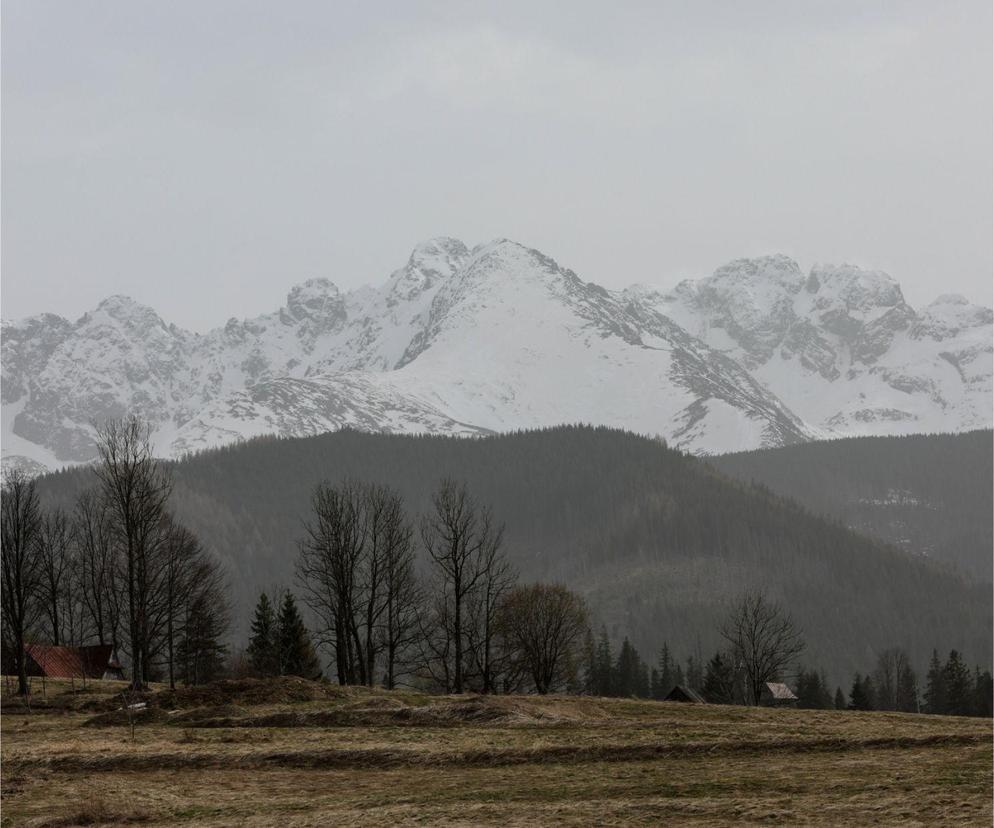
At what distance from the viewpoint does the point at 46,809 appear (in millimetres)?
32188

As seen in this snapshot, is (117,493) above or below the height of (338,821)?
above

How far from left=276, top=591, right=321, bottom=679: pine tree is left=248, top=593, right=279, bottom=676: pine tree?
2.64m

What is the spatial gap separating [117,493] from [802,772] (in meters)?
36.6

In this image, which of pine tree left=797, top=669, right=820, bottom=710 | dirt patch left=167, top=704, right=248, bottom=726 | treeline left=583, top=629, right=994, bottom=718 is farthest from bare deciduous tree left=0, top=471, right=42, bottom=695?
pine tree left=797, top=669, right=820, bottom=710

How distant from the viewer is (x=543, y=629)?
9469 centimetres

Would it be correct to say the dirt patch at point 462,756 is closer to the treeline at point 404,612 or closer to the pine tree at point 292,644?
the treeline at point 404,612

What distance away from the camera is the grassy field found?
96.2ft

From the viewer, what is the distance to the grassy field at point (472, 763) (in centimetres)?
2933

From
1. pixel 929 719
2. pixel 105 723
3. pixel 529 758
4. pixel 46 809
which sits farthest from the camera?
Answer: pixel 929 719

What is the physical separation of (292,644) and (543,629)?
→ 15.9 meters

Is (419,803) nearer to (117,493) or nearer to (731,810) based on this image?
(731,810)

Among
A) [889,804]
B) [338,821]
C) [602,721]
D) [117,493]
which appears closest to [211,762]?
[338,821]

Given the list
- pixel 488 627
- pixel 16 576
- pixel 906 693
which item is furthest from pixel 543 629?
pixel 906 693

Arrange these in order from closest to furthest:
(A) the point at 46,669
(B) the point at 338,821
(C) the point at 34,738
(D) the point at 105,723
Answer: (B) the point at 338,821 → (C) the point at 34,738 → (D) the point at 105,723 → (A) the point at 46,669
